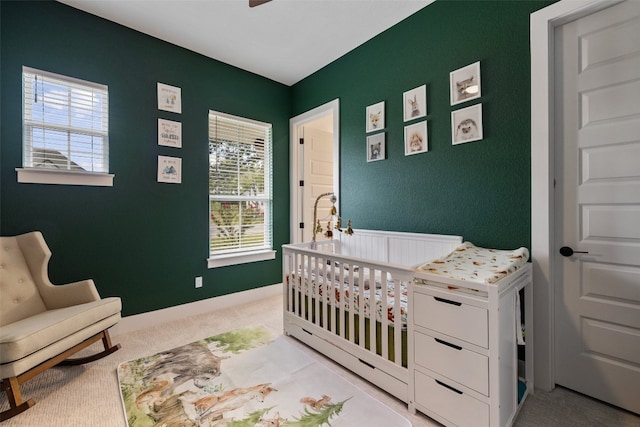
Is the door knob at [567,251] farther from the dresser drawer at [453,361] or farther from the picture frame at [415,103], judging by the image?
the picture frame at [415,103]

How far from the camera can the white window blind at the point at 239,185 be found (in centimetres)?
329

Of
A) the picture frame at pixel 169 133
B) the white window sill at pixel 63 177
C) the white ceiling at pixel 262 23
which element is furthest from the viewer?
the picture frame at pixel 169 133

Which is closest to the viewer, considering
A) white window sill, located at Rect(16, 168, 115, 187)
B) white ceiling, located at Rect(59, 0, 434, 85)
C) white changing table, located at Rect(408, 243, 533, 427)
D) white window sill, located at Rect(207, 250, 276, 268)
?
white changing table, located at Rect(408, 243, 533, 427)

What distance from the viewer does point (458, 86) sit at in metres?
2.17

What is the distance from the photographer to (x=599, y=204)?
163cm

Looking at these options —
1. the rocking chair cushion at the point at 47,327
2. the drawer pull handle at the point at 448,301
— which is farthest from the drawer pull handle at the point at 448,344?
the rocking chair cushion at the point at 47,327

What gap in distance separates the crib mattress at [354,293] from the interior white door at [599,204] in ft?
3.35

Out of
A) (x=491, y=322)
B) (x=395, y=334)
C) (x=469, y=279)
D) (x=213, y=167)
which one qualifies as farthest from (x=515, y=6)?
(x=213, y=167)

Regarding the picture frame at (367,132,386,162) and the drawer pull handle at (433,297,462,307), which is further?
the picture frame at (367,132,386,162)

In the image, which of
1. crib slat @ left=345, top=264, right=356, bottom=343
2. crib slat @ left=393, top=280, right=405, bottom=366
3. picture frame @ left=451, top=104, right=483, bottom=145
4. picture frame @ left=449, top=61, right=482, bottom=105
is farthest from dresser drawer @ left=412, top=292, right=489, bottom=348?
picture frame @ left=449, top=61, right=482, bottom=105

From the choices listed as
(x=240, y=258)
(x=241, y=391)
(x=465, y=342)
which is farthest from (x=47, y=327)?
(x=465, y=342)

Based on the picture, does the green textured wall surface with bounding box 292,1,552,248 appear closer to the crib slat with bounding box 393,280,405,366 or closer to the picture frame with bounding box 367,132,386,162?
the picture frame with bounding box 367,132,386,162

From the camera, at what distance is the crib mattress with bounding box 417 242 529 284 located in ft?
4.58

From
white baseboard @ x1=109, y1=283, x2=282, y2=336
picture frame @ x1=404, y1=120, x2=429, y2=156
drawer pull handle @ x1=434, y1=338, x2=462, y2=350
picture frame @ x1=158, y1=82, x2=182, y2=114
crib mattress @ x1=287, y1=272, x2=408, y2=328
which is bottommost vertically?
white baseboard @ x1=109, y1=283, x2=282, y2=336
